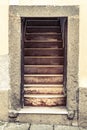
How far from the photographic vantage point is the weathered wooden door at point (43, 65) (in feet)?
23.9

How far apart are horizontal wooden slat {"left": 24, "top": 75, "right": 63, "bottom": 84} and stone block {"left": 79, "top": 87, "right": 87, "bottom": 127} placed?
1.17 meters

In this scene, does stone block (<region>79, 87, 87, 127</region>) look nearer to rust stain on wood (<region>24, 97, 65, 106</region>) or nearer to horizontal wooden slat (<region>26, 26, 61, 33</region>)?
rust stain on wood (<region>24, 97, 65, 106</region>)

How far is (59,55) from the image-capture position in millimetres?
8445

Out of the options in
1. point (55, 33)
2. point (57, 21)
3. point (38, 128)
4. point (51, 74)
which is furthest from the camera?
point (57, 21)

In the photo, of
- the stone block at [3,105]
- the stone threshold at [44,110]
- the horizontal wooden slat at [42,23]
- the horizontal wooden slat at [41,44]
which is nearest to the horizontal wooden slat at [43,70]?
the horizontal wooden slat at [41,44]

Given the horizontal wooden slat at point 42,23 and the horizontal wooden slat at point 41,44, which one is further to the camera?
the horizontal wooden slat at point 42,23

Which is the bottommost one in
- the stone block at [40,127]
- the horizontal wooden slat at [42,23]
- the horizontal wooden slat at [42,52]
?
the stone block at [40,127]

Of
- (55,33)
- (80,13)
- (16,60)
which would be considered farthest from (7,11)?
(55,33)

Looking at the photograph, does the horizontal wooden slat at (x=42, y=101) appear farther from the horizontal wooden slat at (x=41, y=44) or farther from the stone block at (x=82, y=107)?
the horizontal wooden slat at (x=41, y=44)

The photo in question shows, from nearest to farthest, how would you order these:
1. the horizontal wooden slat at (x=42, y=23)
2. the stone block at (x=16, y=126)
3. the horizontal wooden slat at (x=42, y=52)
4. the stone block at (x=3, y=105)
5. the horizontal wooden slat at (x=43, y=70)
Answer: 1. the stone block at (x=16, y=126)
2. the stone block at (x=3, y=105)
3. the horizontal wooden slat at (x=43, y=70)
4. the horizontal wooden slat at (x=42, y=52)
5. the horizontal wooden slat at (x=42, y=23)

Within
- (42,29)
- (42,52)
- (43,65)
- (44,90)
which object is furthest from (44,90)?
(42,29)

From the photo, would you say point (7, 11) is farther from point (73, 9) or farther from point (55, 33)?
point (55, 33)

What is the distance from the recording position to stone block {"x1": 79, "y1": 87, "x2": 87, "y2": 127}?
21.9ft

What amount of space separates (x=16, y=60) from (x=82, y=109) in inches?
63.5
